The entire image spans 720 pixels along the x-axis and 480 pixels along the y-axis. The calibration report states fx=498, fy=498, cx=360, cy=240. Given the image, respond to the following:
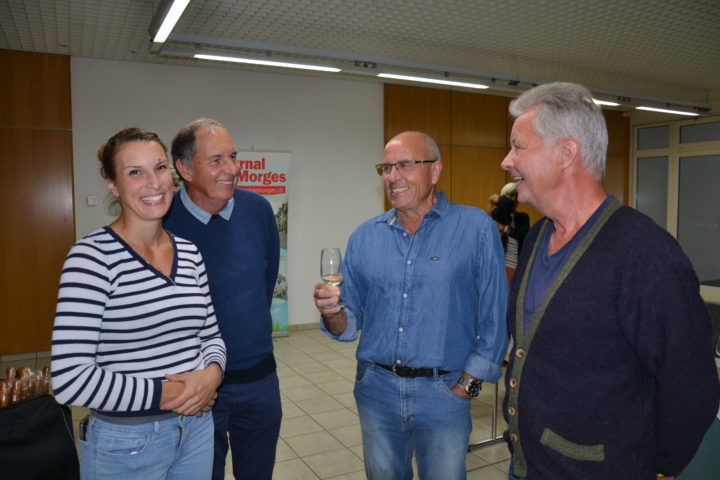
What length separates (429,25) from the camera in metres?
5.68

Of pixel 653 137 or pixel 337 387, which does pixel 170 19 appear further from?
pixel 653 137

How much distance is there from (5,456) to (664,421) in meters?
2.57

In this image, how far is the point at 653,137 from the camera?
11.0m

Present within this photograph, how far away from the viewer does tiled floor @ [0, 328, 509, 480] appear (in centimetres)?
354

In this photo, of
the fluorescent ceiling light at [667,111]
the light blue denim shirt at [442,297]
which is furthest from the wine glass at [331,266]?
the fluorescent ceiling light at [667,111]

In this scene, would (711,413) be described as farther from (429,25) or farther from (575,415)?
(429,25)

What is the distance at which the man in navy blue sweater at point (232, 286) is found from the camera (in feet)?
6.89

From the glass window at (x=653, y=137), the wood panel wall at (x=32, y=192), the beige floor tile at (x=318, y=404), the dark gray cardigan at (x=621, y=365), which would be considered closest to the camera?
the dark gray cardigan at (x=621, y=365)

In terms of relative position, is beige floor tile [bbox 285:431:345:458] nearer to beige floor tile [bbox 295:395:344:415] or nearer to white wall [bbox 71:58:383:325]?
beige floor tile [bbox 295:395:344:415]

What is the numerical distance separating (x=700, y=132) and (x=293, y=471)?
1069 cm

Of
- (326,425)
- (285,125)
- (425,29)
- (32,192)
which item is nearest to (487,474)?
(326,425)

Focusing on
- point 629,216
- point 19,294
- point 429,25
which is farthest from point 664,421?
point 19,294

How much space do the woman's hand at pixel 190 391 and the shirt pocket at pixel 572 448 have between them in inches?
42.0

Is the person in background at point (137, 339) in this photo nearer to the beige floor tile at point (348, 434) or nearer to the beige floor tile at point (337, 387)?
the beige floor tile at point (348, 434)
